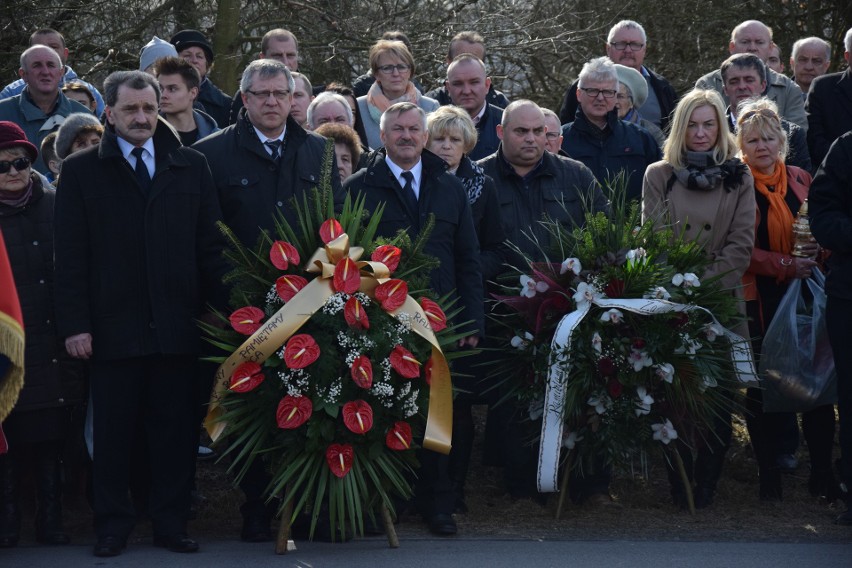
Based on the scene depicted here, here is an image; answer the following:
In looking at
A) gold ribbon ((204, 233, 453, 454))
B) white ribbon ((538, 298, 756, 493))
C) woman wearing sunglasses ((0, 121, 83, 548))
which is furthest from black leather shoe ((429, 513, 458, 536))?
woman wearing sunglasses ((0, 121, 83, 548))

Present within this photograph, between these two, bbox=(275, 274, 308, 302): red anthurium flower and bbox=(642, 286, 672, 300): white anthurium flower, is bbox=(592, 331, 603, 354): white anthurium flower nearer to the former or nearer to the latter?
bbox=(642, 286, 672, 300): white anthurium flower

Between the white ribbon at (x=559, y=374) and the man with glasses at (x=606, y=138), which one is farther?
the man with glasses at (x=606, y=138)

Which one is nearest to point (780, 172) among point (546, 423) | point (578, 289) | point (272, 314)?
point (578, 289)

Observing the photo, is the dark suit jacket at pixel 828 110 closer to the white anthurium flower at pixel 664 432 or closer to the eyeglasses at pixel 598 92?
the eyeglasses at pixel 598 92

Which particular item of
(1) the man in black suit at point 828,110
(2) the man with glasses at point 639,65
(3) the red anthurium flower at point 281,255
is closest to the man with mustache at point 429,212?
(3) the red anthurium flower at point 281,255

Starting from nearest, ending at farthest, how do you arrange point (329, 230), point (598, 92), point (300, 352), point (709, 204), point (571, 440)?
point (300, 352) → point (329, 230) → point (571, 440) → point (709, 204) → point (598, 92)

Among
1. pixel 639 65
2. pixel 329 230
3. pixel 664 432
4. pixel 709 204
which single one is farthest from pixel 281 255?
pixel 639 65

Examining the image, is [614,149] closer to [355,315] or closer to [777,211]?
[777,211]

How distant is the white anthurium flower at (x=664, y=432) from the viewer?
21.8ft

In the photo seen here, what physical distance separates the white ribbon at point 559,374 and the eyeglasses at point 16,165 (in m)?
2.87

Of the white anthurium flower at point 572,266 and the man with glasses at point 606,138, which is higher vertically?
the man with glasses at point 606,138

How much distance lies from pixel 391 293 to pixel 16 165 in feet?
6.85

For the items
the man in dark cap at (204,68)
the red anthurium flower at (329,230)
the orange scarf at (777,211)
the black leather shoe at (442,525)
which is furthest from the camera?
the man in dark cap at (204,68)

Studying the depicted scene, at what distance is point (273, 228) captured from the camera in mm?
6484
